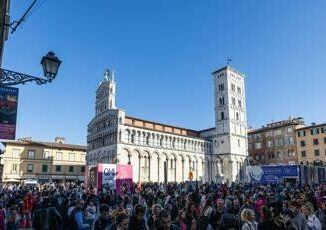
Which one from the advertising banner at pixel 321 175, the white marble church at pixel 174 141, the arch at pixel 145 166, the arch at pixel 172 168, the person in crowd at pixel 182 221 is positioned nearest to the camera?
the person in crowd at pixel 182 221

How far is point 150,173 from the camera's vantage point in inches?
2319

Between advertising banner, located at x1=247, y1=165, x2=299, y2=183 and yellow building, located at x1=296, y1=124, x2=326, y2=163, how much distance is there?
33251 mm

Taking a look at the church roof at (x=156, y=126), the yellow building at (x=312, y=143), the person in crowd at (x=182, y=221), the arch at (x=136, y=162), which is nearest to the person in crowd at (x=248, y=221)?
the person in crowd at (x=182, y=221)

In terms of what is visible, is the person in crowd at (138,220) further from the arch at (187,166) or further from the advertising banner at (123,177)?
the arch at (187,166)

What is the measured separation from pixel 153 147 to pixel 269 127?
101 ft

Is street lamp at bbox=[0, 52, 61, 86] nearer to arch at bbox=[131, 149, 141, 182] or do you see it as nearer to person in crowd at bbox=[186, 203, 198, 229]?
person in crowd at bbox=[186, 203, 198, 229]

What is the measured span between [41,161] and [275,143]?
53.0 metres

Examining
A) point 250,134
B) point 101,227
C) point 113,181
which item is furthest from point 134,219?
point 250,134

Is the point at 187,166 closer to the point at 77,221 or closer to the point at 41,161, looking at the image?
the point at 41,161

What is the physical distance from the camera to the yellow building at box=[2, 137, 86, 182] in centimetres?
6091

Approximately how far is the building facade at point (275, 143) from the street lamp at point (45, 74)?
227 ft

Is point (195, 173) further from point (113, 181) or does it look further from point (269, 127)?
point (113, 181)

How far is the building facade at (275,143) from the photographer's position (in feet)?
225

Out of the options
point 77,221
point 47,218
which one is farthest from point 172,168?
point 77,221
